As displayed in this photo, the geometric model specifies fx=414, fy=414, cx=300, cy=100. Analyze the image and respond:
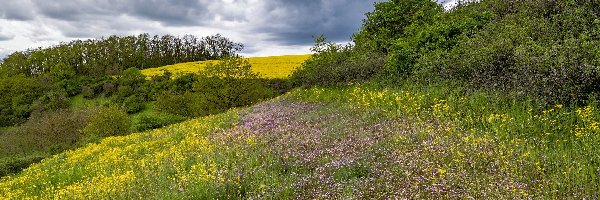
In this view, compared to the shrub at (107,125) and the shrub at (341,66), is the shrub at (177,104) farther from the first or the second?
the shrub at (341,66)

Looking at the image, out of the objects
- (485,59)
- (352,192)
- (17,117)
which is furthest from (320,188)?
(17,117)

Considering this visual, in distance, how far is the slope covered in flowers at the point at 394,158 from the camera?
533 centimetres

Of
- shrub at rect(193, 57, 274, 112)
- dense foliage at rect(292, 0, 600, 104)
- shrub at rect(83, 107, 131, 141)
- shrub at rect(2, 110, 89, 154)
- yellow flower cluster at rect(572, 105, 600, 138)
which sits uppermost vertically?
dense foliage at rect(292, 0, 600, 104)

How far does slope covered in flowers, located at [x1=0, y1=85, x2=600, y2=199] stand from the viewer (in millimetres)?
5332

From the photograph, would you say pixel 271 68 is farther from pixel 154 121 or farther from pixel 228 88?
pixel 228 88

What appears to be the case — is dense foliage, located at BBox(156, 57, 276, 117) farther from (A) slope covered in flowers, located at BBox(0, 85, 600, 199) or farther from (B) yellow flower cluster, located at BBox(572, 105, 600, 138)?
(B) yellow flower cluster, located at BBox(572, 105, 600, 138)

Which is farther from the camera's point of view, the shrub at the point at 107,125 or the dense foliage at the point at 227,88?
the dense foliage at the point at 227,88

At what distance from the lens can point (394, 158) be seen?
694 cm

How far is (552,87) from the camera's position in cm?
922

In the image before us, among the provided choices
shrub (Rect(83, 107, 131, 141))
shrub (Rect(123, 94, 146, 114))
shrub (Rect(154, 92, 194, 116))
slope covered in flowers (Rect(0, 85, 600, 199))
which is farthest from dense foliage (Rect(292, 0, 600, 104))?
shrub (Rect(123, 94, 146, 114))

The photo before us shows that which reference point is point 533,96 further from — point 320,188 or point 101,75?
point 101,75

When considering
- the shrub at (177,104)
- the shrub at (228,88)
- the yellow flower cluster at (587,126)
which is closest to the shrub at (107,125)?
the shrub at (228,88)

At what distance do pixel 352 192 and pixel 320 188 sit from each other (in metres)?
0.57

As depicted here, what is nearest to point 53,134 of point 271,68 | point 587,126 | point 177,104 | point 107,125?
point 107,125
